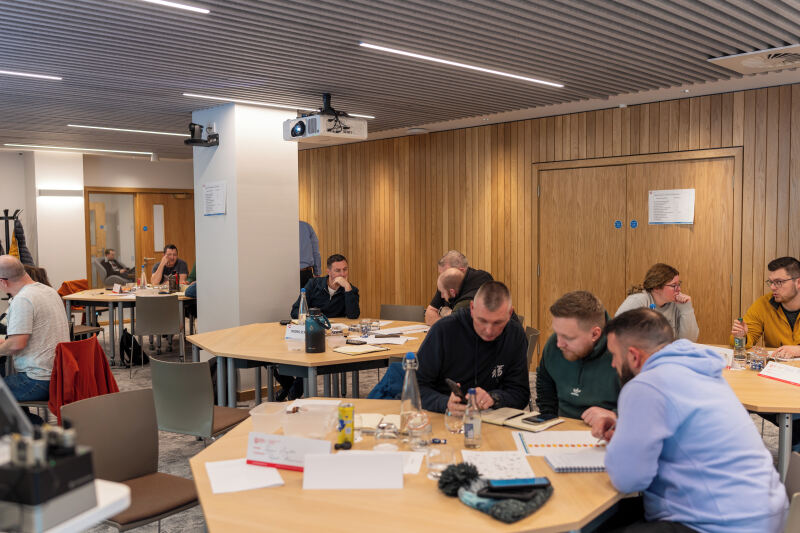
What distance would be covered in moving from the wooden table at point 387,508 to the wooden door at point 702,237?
208 inches

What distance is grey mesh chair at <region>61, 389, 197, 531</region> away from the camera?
2896 millimetres

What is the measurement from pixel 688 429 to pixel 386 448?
1.11 meters

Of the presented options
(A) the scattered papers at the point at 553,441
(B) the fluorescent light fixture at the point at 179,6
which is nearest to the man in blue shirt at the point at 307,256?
(B) the fluorescent light fixture at the point at 179,6

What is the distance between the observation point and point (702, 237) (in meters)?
7.06

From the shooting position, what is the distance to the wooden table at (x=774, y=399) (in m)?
3.38

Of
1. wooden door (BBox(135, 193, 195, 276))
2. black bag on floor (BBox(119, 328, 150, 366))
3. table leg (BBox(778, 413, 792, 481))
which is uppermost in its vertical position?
wooden door (BBox(135, 193, 195, 276))

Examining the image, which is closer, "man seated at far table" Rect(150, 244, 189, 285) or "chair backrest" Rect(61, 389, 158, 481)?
"chair backrest" Rect(61, 389, 158, 481)

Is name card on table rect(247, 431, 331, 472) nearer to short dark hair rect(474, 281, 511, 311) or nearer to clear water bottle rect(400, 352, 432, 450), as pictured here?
clear water bottle rect(400, 352, 432, 450)

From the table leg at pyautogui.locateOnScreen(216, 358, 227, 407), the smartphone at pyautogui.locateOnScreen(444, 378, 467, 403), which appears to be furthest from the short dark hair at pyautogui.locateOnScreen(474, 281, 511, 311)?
the table leg at pyautogui.locateOnScreen(216, 358, 227, 407)

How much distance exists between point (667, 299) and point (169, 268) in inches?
299

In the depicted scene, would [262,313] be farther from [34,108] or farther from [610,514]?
[610,514]

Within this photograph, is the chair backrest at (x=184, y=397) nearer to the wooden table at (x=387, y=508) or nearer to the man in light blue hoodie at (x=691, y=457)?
the wooden table at (x=387, y=508)

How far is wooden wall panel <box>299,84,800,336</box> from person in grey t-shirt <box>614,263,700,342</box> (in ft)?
6.66

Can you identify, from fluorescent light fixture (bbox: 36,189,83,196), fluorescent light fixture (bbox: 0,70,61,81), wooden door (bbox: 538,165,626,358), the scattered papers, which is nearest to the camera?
the scattered papers
